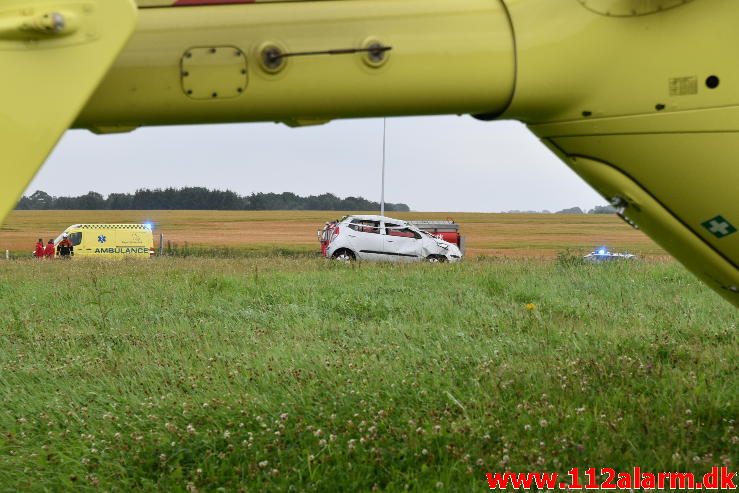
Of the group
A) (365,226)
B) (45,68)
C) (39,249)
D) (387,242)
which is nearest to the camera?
(45,68)

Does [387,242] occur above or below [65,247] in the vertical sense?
above

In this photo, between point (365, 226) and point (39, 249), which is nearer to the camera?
point (365, 226)

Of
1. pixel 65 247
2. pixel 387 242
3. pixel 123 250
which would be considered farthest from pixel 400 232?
pixel 65 247

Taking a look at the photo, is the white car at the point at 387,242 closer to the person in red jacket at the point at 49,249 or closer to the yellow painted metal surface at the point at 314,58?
the person in red jacket at the point at 49,249

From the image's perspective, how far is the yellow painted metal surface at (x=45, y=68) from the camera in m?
2.59

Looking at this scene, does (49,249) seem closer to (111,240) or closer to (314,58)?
(111,240)

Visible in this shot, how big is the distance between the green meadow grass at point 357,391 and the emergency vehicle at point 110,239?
2099cm

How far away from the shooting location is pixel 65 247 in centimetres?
2900

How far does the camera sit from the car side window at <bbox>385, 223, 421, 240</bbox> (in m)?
23.8

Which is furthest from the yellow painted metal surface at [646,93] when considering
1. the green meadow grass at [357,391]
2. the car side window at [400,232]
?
the car side window at [400,232]

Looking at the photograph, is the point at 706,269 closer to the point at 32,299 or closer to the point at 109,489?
the point at 109,489

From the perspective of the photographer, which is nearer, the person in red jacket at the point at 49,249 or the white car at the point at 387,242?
the white car at the point at 387,242

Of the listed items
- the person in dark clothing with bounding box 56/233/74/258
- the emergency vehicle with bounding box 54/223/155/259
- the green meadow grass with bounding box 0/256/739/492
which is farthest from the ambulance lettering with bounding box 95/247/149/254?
the green meadow grass with bounding box 0/256/739/492

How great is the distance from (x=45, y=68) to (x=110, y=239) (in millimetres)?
28473
